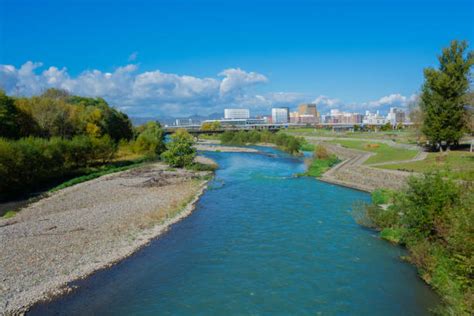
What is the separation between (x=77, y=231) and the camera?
71.1ft

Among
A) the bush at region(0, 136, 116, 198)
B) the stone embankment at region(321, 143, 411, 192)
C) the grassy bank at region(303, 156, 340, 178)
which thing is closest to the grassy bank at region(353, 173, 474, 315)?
the stone embankment at region(321, 143, 411, 192)

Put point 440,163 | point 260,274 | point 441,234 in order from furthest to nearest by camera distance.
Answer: point 440,163 → point 260,274 → point 441,234

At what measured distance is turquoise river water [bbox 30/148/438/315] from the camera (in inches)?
532

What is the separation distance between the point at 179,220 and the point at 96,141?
32427mm

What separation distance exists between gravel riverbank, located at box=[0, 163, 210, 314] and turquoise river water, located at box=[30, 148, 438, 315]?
3.75 feet

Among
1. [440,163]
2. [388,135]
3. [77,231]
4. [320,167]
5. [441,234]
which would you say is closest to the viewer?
[441,234]

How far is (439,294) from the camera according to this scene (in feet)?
44.5

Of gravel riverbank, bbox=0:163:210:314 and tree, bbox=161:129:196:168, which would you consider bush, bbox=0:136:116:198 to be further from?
tree, bbox=161:129:196:168

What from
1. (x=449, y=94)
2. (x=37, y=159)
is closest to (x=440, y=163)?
(x=449, y=94)

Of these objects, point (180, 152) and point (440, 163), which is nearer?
point (440, 163)

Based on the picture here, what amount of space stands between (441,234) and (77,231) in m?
21.4

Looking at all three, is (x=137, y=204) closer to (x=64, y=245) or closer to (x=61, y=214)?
(x=61, y=214)

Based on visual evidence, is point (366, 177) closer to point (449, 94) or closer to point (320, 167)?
point (320, 167)

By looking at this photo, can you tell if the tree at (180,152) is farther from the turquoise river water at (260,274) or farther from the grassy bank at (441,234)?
the grassy bank at (441,234)
